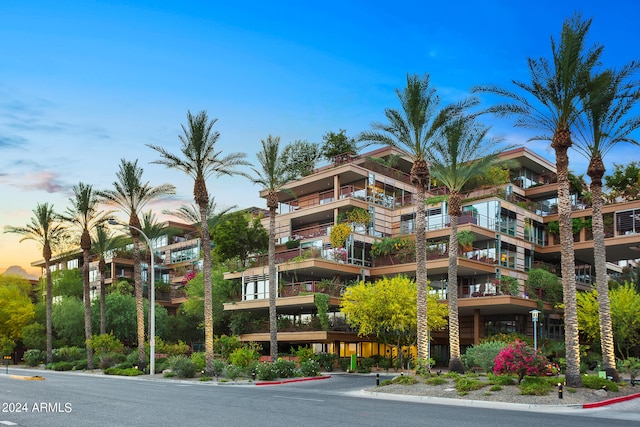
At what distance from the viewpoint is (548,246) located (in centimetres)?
6188

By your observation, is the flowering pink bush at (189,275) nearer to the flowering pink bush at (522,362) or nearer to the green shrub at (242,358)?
the green shrub at (242,358)

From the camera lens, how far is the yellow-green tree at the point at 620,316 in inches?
1772

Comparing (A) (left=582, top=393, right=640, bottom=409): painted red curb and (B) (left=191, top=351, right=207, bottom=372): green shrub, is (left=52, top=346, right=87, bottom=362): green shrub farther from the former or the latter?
(A) (left=582, top=393, right=640, bottom=409): painted red curb

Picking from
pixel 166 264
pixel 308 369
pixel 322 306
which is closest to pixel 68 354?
pixel 322 306

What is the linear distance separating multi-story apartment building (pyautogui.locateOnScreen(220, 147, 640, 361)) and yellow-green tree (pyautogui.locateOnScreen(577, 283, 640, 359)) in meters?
5.12

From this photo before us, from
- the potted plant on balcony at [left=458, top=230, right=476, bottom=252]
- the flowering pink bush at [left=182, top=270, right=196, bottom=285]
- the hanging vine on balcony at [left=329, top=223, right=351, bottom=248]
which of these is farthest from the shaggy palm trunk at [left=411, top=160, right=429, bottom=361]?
the flowering pink bush at [left=182, top=270, right=196, bottom=285]

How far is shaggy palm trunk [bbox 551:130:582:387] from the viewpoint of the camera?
2750 cm

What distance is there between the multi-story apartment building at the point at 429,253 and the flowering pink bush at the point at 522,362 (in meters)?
23.2

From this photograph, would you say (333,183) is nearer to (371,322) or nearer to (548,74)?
(371,322)

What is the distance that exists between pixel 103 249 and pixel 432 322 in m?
33.1

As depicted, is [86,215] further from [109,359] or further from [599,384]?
[599,384]

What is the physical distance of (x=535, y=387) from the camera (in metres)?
25.8

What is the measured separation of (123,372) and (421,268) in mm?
23825

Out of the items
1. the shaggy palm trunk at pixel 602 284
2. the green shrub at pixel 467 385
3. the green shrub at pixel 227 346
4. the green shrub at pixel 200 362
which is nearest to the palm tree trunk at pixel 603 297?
the shaggy palm trunk at pixel 602 284
